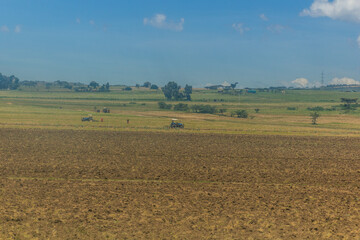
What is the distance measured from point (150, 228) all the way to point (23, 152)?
22.4m

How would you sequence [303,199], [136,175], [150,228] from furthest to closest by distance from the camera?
1. [136,175]
2. [303,199]
3. [150,228]

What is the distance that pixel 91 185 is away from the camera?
2425 centimetres


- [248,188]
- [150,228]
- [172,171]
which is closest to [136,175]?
[172,171]

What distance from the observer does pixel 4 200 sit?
20.6m

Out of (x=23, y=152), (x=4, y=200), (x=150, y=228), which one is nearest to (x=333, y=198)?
(x=150, y=228)

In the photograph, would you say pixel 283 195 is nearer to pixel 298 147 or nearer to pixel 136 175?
pixel 136 175

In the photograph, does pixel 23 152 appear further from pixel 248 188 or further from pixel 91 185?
pixel 248 188

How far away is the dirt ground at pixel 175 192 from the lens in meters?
17.3

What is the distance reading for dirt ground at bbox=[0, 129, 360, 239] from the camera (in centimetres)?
1733

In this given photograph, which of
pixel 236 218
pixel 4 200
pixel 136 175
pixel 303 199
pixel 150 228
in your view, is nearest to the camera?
pixel 150 228

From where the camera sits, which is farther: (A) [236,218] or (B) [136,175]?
(B) [136,175]

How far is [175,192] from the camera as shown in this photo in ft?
75.7

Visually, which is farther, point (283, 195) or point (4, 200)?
point (283, 195)

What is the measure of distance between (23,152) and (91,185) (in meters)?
14.3
